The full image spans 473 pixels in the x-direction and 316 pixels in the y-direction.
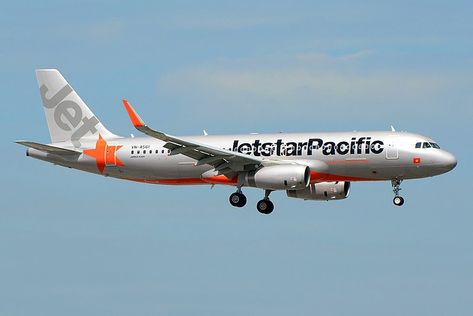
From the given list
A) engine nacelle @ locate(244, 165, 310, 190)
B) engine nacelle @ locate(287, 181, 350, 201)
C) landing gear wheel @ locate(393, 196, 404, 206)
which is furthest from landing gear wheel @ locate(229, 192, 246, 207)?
landing gear wheel @ locate(393, 196, 404, 206)

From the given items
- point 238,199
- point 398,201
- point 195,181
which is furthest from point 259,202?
point 398,201

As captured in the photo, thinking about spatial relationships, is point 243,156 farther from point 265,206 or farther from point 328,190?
point 328,190

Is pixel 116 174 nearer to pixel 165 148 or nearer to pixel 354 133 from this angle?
pixel 165 148

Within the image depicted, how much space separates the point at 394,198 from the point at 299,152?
19.6 feet

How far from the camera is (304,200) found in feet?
248

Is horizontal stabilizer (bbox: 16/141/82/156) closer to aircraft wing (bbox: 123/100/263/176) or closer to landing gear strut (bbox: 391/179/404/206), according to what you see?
aircraft wing (bbox: 123/100/263/176)

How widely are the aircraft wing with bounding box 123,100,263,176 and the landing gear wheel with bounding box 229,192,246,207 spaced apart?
133cm

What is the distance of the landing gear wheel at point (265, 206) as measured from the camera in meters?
73.6

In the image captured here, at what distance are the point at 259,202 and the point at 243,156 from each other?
14.9 feet

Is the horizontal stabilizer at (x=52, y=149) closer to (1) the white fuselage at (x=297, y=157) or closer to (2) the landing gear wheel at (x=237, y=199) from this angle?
(1) the white fuselage at (x=297, y=157)

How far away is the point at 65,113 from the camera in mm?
79438

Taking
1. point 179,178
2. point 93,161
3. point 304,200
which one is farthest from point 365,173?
point 93,161

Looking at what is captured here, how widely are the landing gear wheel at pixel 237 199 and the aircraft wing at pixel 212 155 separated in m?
1.33

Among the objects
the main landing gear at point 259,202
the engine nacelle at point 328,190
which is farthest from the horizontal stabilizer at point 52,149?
the engine nacelle at point 328,190
